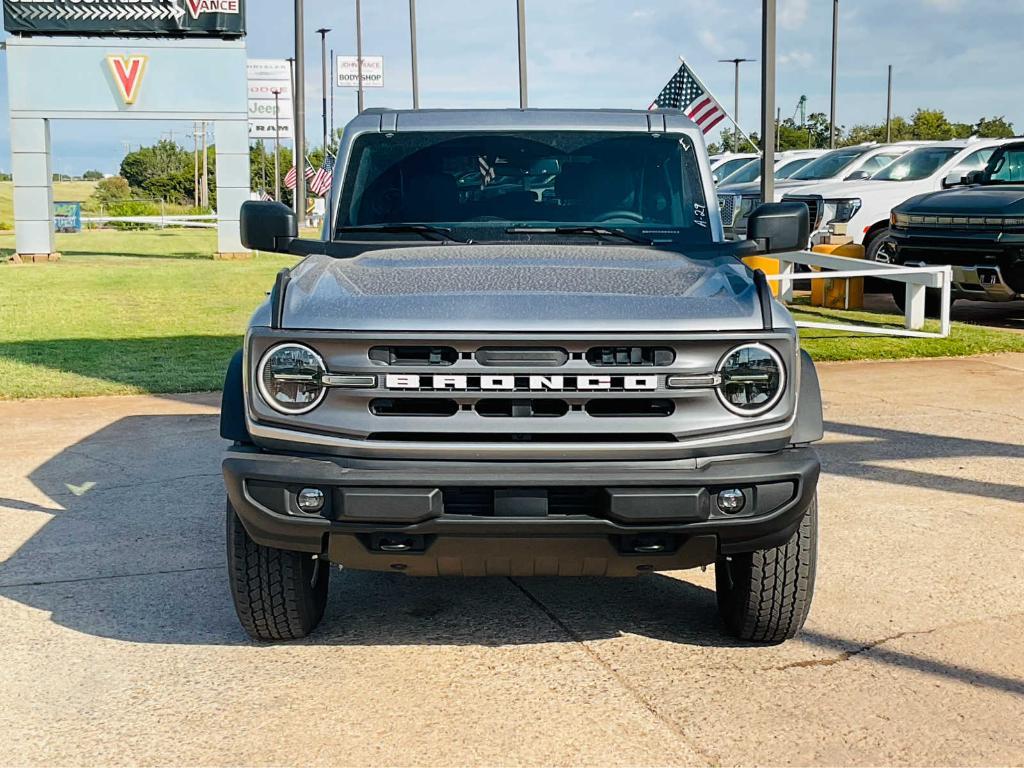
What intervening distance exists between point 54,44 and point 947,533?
1051 inches

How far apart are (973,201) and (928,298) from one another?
7.20 feet

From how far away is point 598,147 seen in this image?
5426 mm

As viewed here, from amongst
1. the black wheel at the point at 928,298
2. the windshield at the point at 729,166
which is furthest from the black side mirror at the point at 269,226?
the windshield at the point at 729,166

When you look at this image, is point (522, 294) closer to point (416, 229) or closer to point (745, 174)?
point (416, 229)

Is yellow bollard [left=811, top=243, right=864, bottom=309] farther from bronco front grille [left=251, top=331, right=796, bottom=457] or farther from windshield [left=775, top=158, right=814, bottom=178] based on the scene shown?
bronco front grille [left=251, top=331, right=796, bottom=457]

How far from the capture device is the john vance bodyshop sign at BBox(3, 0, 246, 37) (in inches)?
1102

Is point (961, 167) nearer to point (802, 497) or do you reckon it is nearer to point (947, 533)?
point (947, 533)

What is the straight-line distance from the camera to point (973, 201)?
1333cm

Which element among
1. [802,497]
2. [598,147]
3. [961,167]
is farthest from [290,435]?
[961,167]

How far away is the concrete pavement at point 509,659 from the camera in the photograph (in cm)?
360

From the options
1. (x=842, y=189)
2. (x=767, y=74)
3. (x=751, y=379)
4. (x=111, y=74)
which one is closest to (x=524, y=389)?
(x=751, y=379)

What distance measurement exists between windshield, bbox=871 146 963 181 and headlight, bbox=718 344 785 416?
1450cm

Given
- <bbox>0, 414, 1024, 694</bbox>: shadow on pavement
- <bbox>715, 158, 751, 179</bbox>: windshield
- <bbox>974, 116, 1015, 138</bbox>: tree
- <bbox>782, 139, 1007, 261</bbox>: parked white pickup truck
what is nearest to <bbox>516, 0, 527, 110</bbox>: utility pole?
<bbox>715, 158, 751, 179</bbox>: windshield

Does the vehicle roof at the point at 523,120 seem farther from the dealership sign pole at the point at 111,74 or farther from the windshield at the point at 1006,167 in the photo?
the dealership sign pole at the point at 111,74
